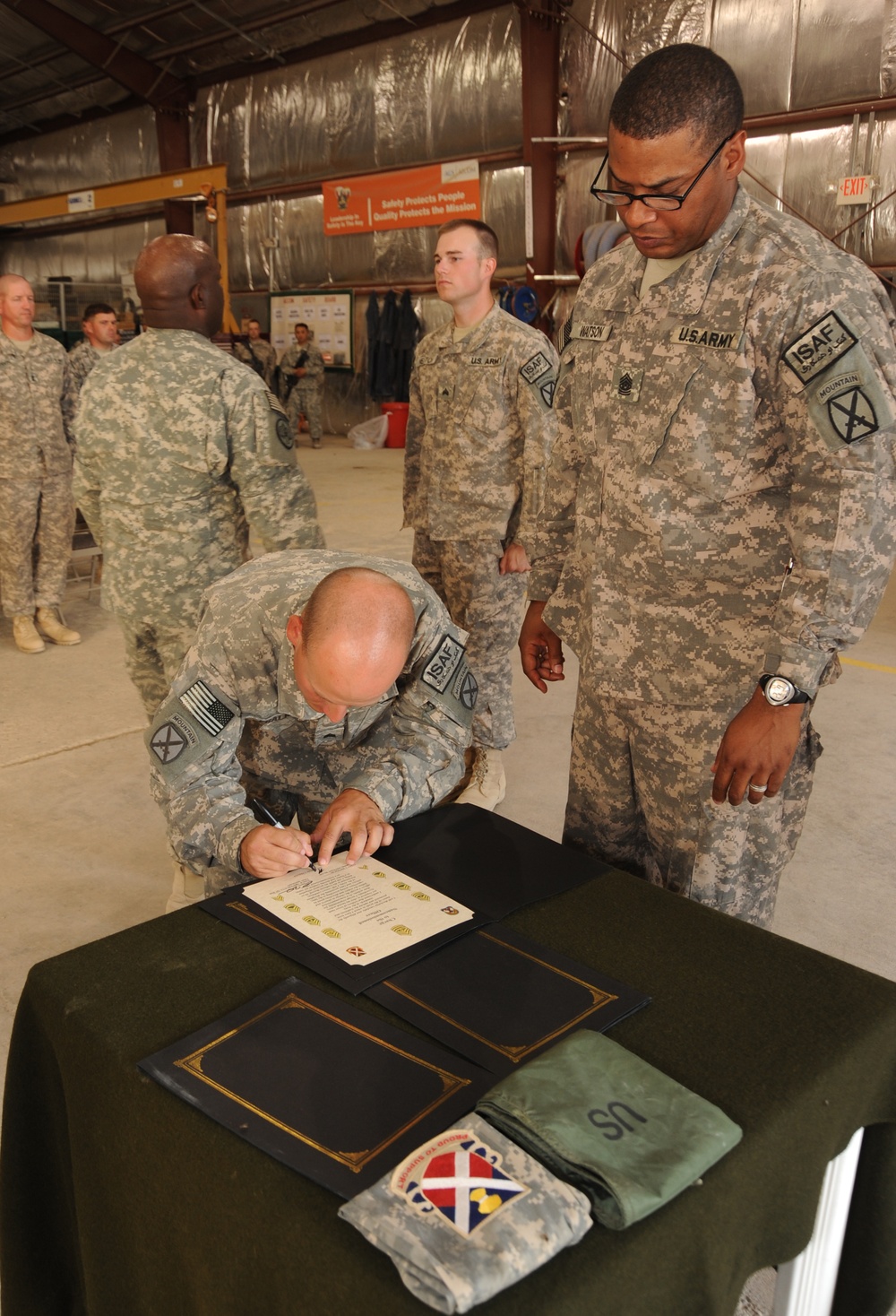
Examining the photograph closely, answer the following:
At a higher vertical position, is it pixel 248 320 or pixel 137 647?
pixel 248 320

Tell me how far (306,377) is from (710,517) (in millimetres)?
11479

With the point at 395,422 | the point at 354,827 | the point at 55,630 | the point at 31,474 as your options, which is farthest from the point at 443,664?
the point at 395,422

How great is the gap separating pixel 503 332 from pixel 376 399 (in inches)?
400

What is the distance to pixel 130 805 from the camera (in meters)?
3.37

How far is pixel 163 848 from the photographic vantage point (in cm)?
308

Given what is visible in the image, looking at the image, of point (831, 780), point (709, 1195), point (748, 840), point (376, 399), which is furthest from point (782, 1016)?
point (376, 399)

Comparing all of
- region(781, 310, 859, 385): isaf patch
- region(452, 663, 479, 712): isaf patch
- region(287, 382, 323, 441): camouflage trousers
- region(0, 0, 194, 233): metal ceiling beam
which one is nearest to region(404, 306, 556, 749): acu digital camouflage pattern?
region(452, 663, 479, 712): isaf patch

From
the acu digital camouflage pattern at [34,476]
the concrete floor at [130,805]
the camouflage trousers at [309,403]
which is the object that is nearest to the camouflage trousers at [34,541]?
the acu digital camouflage pattern at [34,476]

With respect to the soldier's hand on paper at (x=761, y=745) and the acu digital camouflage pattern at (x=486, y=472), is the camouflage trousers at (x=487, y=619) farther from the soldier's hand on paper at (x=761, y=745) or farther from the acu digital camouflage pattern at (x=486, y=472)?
the soldier's hand on paper at (x=761, y=745)

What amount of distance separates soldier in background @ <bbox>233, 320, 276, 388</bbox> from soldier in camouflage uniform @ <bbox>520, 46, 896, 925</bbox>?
1078 cm

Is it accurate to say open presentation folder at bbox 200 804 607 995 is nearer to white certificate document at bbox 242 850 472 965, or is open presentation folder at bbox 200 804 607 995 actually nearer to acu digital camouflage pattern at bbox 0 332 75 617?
white certificate document at bbox 242 850 472 965

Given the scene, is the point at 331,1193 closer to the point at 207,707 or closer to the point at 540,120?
the point at 207,707

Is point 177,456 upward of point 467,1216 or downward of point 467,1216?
upward

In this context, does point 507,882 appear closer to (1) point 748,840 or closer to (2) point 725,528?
(1) point 748,840
